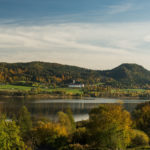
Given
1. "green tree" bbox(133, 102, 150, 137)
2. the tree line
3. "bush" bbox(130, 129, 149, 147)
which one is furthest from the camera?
"green tree" bbox(133, 102, 150, 137)

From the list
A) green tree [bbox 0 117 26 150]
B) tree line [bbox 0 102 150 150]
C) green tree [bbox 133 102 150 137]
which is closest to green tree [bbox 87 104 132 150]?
tree line [bbox 0 102 150 150]

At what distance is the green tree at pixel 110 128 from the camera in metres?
29.9

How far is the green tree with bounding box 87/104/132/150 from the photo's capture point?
29891 millimetres

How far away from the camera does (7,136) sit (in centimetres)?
2567

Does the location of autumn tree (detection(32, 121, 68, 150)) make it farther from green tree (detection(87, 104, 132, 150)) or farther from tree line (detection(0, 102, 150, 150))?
green tree (detection(87, 104, 132, 150))

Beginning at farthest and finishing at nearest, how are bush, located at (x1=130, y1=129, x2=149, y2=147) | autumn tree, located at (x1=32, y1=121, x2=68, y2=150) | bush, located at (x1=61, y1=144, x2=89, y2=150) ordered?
bush, located at (x1=130, y1=129, x2=149, y2=147) → autumn tree, located at (x1=32, y1=121, x2=68, y2=150) → bush, located at (x1=61, y1=144, x2=89, y2=150)

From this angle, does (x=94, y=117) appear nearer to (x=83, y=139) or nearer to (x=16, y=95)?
(x=83, y=139)

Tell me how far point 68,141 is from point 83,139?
8.52ft

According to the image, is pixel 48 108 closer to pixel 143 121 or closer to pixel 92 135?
pixel 143 121

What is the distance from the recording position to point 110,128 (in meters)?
30.1

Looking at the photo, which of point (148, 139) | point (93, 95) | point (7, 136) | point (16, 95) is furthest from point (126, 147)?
point (93, 95)

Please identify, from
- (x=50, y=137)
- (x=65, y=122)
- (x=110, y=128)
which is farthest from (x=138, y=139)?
(x=65, y=122)

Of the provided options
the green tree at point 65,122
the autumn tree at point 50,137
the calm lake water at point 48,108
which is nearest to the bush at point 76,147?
the autumn tree at point 50,137

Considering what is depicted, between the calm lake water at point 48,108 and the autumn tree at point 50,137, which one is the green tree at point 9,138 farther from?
the calm lake water at point 48,108
